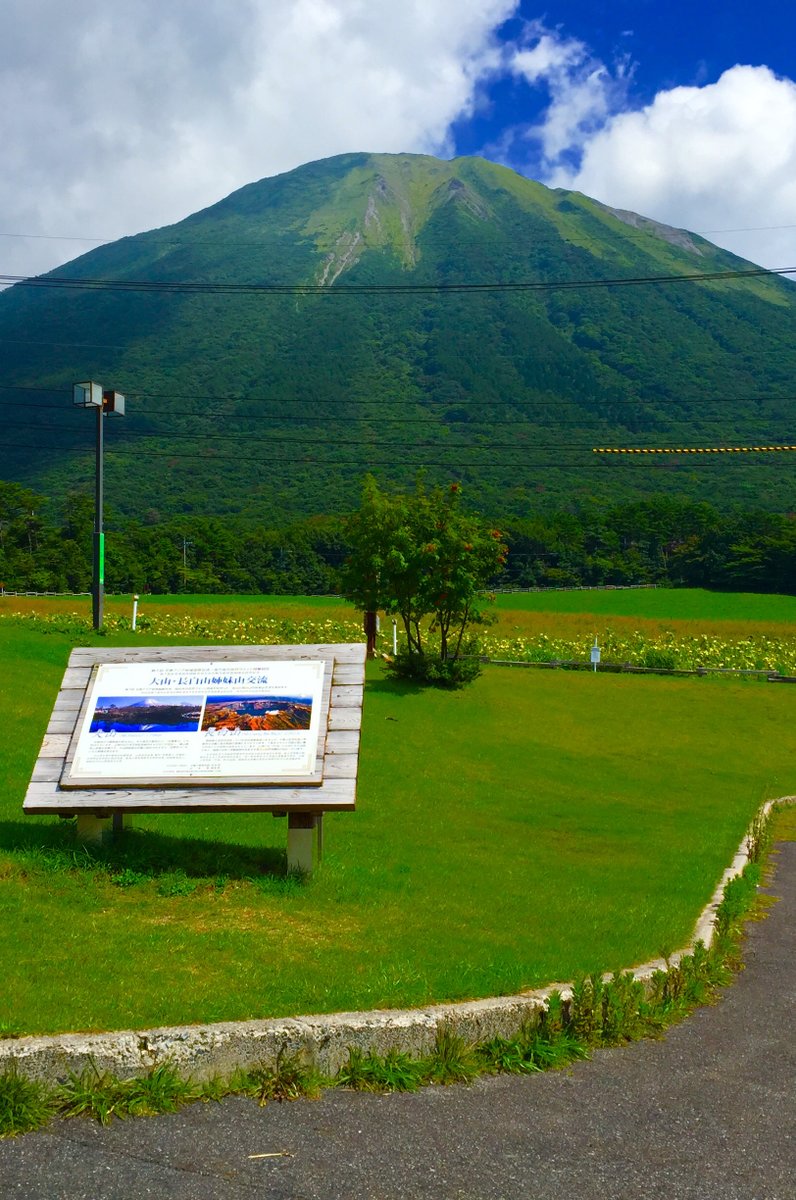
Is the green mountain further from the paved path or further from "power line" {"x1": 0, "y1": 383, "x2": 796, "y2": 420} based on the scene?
the paved path

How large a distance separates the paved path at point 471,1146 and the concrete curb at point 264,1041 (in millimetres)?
249

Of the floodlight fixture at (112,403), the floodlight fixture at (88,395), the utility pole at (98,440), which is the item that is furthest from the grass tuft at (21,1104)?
the floodlight fixture at (112,403)

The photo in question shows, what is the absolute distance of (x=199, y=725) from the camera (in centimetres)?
845

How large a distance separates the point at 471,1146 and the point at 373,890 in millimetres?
3755

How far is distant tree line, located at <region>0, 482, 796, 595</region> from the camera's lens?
3120 inches

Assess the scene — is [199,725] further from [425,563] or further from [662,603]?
[662,603]

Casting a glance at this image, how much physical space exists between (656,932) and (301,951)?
2.60 meters

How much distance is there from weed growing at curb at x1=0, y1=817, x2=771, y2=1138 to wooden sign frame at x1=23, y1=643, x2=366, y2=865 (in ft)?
8.00

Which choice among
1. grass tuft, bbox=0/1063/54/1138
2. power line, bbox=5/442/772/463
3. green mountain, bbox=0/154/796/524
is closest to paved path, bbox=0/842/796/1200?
grass tuft, bbox=0/1063/54/1138

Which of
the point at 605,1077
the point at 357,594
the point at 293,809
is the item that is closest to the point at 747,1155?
the point at 605,1077

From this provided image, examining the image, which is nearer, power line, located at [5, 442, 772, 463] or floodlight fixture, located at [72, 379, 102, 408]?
floodlight fixture, located at [72, 379, 102, 408]

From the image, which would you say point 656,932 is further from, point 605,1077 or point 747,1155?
point 747,1155

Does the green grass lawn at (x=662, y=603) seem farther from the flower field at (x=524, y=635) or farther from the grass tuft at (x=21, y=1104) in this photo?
the grass tuft at (x=21, y=1104)

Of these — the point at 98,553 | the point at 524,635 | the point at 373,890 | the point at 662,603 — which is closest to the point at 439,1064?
the point at 373,890
